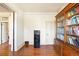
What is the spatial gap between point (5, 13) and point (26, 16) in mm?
1686

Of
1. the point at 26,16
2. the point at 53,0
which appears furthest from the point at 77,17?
the point at 26,16

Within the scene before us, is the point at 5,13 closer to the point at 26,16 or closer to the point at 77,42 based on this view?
the point at 26,16

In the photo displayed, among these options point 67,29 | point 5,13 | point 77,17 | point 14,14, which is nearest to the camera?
point 77,17

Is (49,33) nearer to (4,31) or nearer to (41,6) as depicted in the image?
(41,6)

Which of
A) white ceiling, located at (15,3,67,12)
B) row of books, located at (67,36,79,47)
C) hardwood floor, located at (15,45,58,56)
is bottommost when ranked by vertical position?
hardwood floor, located at (15,45,58,56)

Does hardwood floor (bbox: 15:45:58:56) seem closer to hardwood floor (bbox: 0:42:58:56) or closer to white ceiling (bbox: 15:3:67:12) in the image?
hardwood floor (bbox: 0:42:58:56)

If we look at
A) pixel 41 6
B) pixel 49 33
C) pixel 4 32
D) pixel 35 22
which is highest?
pixel 41 6

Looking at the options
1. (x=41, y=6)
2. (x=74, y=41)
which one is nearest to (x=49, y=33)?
(x=41, y=6)

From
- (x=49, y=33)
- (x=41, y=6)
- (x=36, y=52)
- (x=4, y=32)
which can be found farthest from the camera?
(x=49, y=33)

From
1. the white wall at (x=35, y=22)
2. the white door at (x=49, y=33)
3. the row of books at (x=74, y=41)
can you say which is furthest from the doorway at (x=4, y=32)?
the row of books at (x=74, y=41)

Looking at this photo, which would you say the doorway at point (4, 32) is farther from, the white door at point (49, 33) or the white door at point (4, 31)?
the white door at point (49, 33)

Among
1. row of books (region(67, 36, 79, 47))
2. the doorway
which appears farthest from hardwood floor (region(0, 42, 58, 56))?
the doorway

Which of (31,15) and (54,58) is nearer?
(54,58)

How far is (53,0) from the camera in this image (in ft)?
4.91
